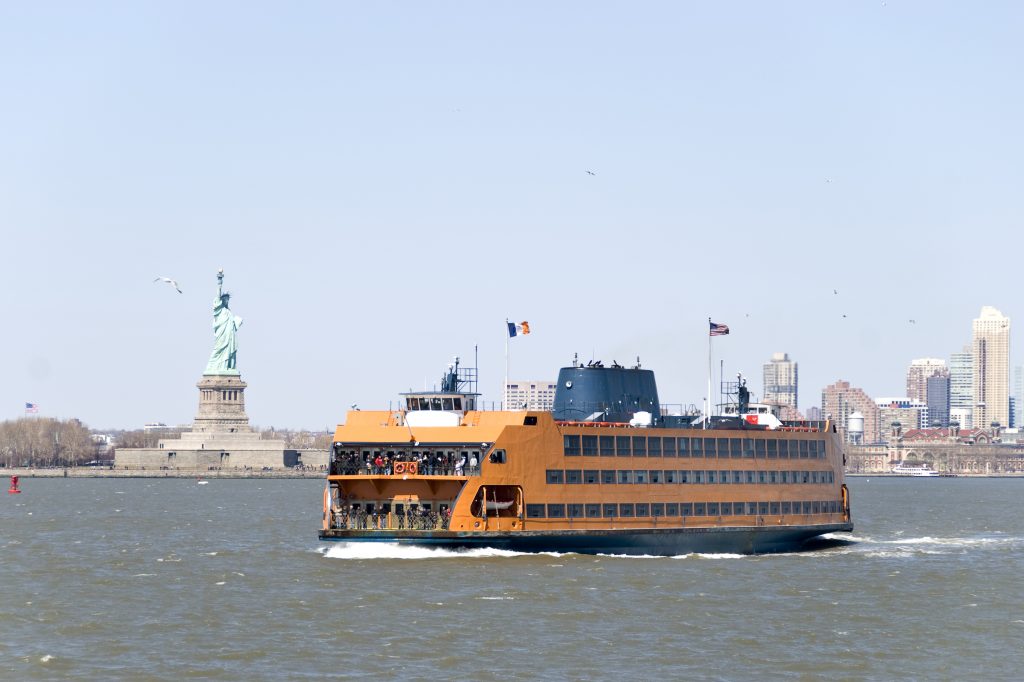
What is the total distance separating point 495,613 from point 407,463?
47.2ft

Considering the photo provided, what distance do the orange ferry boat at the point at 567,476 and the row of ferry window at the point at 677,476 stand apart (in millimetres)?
72

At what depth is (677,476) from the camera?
72562 mm

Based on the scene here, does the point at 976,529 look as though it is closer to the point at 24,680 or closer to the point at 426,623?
the point at 426,623

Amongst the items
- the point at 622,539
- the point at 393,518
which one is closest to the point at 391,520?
the point at 393,518

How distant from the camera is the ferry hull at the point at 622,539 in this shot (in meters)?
65.9

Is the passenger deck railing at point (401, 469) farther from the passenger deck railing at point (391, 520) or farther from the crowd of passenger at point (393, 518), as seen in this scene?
the passenger deck railing at point (391, 520)

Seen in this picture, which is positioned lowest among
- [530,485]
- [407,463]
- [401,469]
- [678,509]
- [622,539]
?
[622,539]

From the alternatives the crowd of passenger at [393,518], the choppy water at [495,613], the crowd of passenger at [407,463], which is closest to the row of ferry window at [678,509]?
the choppy water at [495,613]

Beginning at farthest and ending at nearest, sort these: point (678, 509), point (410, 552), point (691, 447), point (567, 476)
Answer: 1. point (691, 447)
2. point (678, 509)
3. point (567, 476)
4. point (410, 552)

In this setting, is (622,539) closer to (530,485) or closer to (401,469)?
(530,485)

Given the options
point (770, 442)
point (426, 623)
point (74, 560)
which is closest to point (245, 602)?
point (426, 623)

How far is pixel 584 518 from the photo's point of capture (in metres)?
68.7

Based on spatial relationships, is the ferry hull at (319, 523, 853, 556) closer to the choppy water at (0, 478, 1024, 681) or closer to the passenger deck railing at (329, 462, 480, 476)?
the choppy water at (0, 478, 1024, 681)

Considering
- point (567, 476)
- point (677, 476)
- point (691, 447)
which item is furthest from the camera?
point (691, 447)
